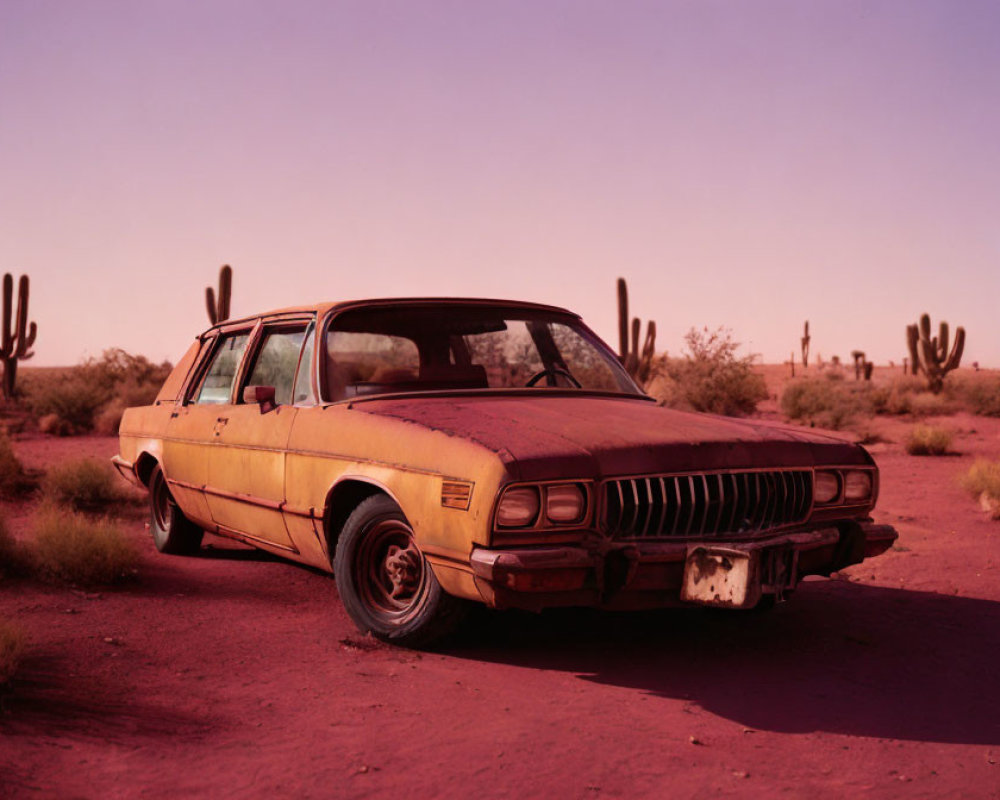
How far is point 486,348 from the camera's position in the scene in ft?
19.0

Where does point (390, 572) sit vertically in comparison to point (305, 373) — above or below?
below

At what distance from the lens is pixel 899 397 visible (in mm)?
26172

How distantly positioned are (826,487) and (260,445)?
114 inches

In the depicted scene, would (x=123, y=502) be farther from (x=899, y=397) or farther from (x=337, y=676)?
(x=899, y=397)

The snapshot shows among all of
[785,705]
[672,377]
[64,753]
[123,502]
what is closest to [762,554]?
[785,705]

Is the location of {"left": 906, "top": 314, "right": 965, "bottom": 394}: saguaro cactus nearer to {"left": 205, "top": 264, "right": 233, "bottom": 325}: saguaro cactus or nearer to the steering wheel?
{"left": 205, "top": 264, "right": 233, "bottom": 325}: saguaro cactus

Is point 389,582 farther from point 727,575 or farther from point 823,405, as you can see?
point 823,405

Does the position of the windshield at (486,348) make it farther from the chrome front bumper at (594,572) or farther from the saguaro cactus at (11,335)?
the saguaro cactus at (11,335)

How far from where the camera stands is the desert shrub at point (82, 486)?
999 centimetres

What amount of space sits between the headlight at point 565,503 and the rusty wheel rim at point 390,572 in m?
0.72

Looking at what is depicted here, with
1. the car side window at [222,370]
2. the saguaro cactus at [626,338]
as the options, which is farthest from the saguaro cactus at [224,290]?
the car side window at [222,370]

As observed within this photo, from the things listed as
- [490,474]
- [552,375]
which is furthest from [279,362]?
[490,474]

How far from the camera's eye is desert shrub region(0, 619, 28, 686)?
3.76m

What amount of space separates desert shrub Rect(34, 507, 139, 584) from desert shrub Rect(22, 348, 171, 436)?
15037 mm
